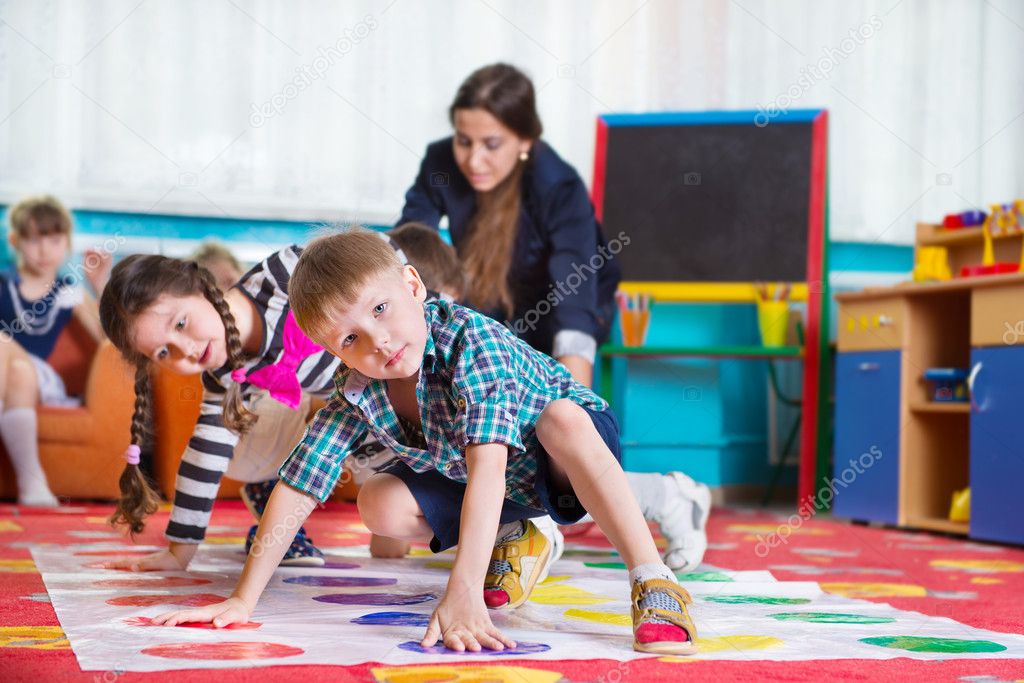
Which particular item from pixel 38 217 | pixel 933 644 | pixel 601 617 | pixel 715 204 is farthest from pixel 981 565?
pixel 38 217

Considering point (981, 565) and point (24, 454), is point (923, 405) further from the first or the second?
point (24, 454)

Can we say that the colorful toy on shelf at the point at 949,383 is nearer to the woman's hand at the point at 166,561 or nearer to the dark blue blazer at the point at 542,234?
the dark blue blazer at the point at 542,234

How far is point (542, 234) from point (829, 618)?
1.17 meters

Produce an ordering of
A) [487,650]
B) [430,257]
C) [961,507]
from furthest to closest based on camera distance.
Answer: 1. [961,507]
2. [430,257]
3. [487,650]

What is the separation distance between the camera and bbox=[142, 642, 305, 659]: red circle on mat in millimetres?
995

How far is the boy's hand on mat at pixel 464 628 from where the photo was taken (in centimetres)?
103

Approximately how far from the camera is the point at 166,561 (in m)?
1.59

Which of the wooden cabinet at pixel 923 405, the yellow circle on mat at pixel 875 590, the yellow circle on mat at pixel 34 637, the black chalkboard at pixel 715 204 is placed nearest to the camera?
the yellow circle on mat at pixel 34 637

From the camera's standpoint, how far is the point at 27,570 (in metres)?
1.55

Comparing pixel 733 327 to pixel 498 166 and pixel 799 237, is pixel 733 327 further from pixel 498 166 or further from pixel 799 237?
pixel 498 166

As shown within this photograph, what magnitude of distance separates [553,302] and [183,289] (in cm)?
92

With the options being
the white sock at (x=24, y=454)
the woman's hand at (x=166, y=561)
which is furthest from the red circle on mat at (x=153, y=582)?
the white sock at (x=24, y=454)

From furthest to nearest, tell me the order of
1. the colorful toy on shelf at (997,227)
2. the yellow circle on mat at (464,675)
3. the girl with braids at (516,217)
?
1. the colorful toy on shelf at (997,227)
2. the girl with braids at (516,217)
3. the yellow circle on mat at (464,675)

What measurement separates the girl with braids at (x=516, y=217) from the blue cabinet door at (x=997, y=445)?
2.14 feet
